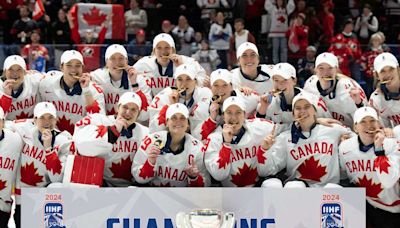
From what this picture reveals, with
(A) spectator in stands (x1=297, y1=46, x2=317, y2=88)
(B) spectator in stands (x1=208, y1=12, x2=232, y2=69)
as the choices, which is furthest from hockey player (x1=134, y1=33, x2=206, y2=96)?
(B) spectator in stands (x1=208, y1=12, x2=232, y2=69)

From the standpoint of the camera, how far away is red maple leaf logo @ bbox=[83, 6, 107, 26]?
14.6 metres

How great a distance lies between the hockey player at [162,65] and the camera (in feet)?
32.8

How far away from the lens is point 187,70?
9.42 meters

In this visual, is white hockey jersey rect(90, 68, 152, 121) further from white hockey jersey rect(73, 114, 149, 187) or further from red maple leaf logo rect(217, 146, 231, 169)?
red maple leaf logo rect(217, 146, 231, 169)

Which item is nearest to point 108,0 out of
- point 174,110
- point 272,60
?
point 272,60

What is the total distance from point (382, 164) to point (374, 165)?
92 mm

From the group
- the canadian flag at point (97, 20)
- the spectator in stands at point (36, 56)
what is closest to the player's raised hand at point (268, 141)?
the spectator in stands at point (36, 56)

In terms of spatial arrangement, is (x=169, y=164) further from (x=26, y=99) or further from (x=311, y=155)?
(x=26, y=99)

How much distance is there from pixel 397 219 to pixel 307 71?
13.3 ft

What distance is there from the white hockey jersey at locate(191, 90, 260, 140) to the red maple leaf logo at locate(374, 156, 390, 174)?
1.17 meters

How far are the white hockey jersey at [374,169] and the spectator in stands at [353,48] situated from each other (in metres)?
3.71

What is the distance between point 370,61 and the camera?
42.3ft

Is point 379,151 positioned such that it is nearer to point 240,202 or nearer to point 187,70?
point 240,202

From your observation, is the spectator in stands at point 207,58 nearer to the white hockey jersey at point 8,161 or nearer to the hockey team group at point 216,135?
the hockey team group at point 216,135
